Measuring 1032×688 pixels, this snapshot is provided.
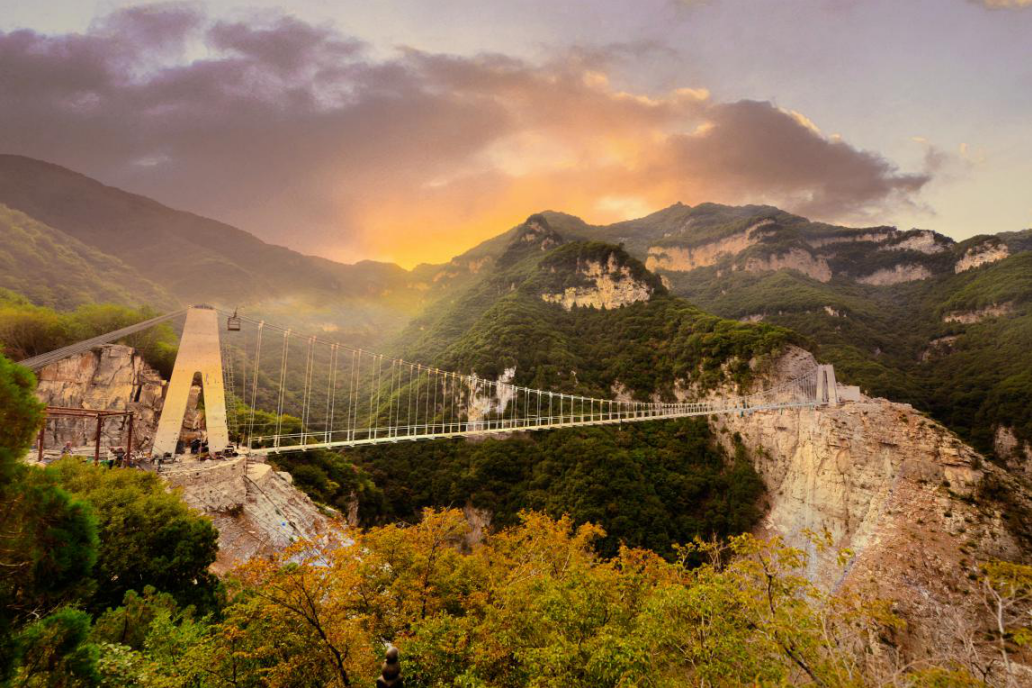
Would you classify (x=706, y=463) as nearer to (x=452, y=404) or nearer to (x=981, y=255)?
(x=452, y=404)

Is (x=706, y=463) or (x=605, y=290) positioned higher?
(x=605, y=290)

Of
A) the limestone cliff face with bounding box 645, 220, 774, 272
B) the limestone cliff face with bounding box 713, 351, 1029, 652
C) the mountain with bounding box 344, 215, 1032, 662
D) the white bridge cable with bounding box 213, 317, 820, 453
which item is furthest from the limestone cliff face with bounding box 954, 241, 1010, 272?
the limestone cliff face with bounding box 713, 351, 1029, 652

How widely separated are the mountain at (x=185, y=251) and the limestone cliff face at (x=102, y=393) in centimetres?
4162

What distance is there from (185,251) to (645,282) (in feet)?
283

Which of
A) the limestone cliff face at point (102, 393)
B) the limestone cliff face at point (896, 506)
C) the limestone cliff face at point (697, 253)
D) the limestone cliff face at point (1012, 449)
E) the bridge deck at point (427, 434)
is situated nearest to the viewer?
the limestone cliff face at point (896, 506)

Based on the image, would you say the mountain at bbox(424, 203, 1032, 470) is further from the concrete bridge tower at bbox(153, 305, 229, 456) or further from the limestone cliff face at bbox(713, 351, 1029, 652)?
the concrete bridge tower at bbox(153, 305, 229, 456)

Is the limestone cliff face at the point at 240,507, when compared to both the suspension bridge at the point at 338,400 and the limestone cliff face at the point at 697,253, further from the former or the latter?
the limestone cliff face at the point at 697,253

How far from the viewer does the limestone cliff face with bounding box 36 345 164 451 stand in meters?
17.7

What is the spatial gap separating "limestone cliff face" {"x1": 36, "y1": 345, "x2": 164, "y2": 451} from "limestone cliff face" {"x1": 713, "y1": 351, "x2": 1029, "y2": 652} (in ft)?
89.8

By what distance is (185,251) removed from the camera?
77625mm

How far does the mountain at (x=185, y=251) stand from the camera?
66000mm

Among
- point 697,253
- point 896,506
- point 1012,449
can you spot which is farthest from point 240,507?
point 697,253

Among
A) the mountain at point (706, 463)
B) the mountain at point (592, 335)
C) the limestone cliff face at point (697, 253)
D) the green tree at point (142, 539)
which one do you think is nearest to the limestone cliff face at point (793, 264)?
the limestone cliff face at point (697, 253)

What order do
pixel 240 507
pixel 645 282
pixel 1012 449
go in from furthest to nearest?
1. pixel 645 282
2. pixel 1012 449
3. pixel 240 507
